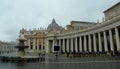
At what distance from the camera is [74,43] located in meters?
62.5

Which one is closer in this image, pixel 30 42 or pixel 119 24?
pixel 119 24

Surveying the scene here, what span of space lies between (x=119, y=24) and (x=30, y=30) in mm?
74098

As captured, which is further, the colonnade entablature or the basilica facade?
the basilica facade

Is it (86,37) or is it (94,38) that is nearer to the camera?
(94,38)

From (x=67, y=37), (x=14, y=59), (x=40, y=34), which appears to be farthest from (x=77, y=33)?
(x=40, y=34)

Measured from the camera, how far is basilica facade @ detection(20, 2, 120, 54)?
38.5 m

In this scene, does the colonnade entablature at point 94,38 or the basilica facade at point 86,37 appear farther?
the basilica facade at point 86,37

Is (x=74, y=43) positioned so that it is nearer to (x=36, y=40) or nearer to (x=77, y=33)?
(x=77, y=33)

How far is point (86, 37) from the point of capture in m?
54.4

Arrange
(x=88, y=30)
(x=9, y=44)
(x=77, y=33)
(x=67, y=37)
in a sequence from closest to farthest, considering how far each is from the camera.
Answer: (x=88, y=30) → (x=77, y=33) → (x=67, y=37) → (x=9, y=44)

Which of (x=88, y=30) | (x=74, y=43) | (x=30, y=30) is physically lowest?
(x=74, y=43)

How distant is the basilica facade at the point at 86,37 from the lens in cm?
3852

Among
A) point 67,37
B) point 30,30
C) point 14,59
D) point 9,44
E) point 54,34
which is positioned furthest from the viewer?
point 9,44

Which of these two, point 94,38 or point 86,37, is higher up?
point 86,37
